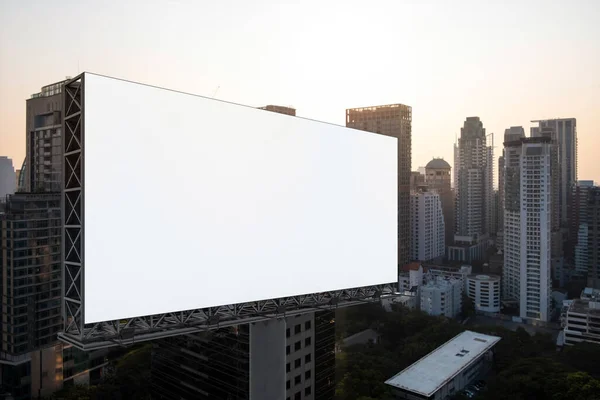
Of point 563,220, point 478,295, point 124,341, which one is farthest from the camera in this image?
point 563,220

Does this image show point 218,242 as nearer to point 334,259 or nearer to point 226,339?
point 334,259

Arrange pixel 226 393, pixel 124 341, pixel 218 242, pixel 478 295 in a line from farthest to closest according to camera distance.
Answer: pixel 478 295 → pixel 226 393 → pixel 218 242 → pixel 124 341

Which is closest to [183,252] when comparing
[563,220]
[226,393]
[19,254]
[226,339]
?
[226,339]

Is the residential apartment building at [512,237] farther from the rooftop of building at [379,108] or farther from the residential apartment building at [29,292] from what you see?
the residential apartment building at [29,292]

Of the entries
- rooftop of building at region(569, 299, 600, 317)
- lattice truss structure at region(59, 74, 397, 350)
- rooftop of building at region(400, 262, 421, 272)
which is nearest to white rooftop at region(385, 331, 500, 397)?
rooftop of building at region(569, 299, 600, 317)

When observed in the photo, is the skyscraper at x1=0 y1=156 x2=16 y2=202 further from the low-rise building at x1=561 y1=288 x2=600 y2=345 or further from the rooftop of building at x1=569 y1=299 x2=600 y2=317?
the rooftop of building at x1=569 y1=299 x2=600 y2=317

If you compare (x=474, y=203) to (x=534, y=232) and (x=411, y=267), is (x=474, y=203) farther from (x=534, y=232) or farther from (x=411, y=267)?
(x=411, y=267)
